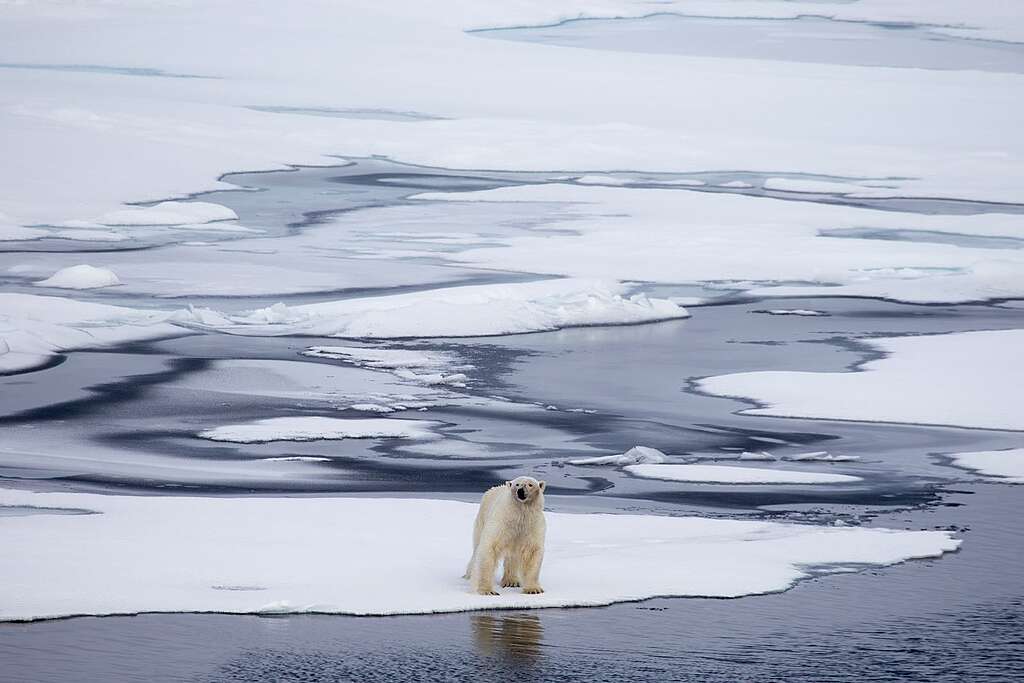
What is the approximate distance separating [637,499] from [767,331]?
6.96 metres

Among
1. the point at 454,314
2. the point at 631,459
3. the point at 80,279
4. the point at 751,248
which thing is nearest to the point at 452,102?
the point at 751,248

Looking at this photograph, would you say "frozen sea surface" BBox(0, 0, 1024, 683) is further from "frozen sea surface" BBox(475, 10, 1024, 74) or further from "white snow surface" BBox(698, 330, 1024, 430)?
"frozen sea surface" BBox(475, 10, 1024, 74)

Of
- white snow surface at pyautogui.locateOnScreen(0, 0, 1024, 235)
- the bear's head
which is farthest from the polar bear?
white snow surface at pyautogui.locateOnScreen(0, 0, 1024, 235)

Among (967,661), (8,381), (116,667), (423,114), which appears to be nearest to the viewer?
(116,667)

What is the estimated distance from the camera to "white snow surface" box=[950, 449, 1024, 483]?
8945 mm

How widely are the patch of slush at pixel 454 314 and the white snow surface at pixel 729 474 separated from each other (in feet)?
17.9

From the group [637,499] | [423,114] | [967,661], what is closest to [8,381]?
[637,499]

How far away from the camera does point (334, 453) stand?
9328mm

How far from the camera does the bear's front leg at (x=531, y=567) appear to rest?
6074mm

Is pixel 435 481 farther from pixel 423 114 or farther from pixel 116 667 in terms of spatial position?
pixel 423 114

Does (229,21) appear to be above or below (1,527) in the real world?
above

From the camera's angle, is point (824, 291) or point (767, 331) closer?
point (767, 331)

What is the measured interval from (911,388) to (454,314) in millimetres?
4470

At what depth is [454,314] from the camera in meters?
14.7
